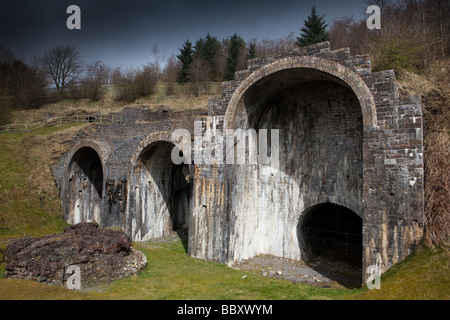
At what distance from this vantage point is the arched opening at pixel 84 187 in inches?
701

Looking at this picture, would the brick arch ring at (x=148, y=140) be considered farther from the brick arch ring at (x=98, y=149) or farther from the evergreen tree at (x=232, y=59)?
the evergreen tree at (x=232, y=59)

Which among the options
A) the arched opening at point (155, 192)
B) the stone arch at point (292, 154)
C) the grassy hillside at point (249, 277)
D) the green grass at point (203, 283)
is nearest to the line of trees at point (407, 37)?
the grassy hillside at point (249, 277)

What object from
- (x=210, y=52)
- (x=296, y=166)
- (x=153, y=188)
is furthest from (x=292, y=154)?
(x=210, y=52)

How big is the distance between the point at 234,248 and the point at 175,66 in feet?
112

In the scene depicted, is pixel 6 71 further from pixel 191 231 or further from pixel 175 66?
pixel 191 231

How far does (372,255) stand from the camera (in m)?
7.92

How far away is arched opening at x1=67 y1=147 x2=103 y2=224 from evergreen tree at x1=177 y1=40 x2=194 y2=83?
1987 cm

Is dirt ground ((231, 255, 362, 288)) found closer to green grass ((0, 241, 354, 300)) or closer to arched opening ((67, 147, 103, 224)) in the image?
green grass ((0, 241, 354, 300))

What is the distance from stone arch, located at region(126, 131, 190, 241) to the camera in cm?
1372

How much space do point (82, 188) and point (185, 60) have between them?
22.8 metres

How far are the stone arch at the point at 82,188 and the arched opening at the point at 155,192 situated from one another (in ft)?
15.4

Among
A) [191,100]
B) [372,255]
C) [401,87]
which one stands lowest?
[372,255]

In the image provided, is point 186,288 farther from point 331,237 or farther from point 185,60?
point 185,60

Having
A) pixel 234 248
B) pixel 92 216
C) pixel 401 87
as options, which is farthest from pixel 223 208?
pixel 92 216
